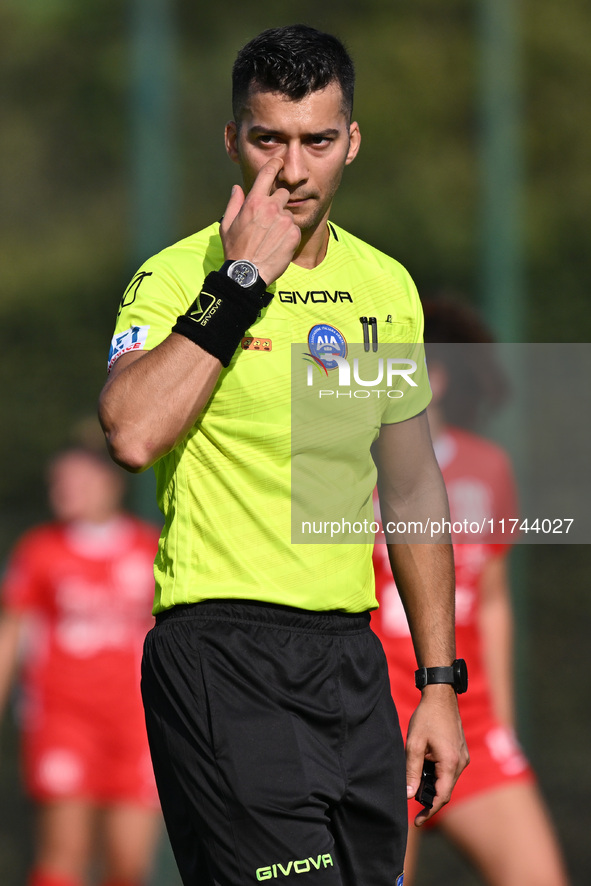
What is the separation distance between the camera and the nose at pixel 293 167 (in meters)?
2.69

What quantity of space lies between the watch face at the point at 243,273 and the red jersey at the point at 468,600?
1904 millimetres

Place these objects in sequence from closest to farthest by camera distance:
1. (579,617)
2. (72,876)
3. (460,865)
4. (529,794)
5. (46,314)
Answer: (529,794) < (72,876) < (460,865) < (579,617) < (46,314)

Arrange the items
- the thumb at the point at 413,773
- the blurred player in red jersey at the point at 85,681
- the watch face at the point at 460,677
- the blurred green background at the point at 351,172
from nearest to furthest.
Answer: the thumb at the point at 413,773
the watch face at the point at 460,677
the blurred player in red jersey at the point at 85,681
the blurred green background at the point at 351,172

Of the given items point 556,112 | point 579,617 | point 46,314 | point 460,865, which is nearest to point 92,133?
point 46,314

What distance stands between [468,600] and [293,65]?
8.41 ft

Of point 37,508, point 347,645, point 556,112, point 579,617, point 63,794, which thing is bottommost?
point 63,794

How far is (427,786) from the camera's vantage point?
2848 mm

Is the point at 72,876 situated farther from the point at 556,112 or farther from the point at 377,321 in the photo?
the point at 556,112

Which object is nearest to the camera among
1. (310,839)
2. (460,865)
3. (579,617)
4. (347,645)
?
(310,839)

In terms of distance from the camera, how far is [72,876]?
5.89 meters

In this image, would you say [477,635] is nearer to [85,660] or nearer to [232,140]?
[85,660]

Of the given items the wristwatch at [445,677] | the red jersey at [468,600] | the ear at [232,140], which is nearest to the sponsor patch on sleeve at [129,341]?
the ear at [232,140]

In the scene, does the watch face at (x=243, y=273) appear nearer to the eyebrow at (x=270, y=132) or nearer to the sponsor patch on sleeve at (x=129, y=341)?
the sponsor patch on sleeve at (x=129, y=341)

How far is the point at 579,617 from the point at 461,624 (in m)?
3.62
